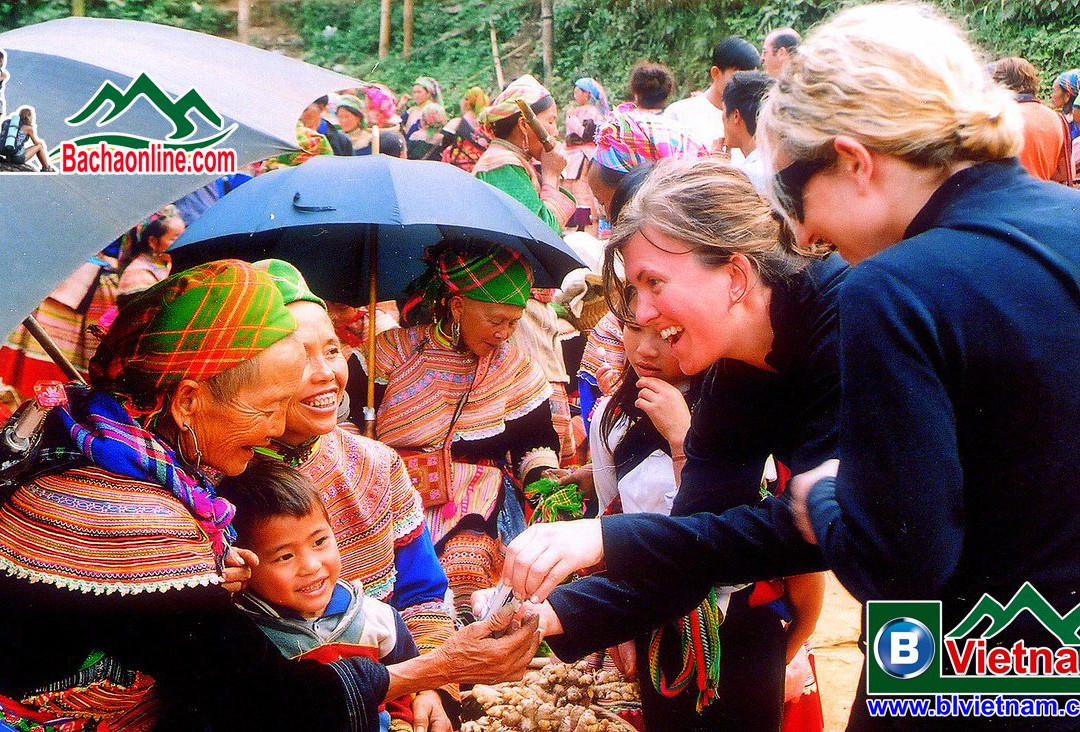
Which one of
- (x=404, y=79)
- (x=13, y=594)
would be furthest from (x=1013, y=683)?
(x=404, y=79)

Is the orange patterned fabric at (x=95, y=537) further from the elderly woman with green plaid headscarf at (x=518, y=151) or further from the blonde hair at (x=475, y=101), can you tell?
the blonde hair at (x=475, y=101)

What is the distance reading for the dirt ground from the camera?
4105mm

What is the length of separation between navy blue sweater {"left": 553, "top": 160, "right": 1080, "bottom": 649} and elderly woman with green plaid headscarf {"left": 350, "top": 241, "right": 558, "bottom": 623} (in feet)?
7.78

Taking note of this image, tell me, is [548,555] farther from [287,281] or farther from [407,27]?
[407,27]

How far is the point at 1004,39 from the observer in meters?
13.3

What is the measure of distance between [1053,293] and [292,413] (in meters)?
1.79

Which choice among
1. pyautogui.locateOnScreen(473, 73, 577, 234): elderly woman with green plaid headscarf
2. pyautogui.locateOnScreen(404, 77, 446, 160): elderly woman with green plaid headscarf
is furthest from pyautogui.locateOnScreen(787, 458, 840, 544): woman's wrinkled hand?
pyautogui.locateOnScreen(404, 77, 446, 160): elderly woman with green plaid headscarf

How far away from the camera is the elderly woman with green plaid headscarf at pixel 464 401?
3.76 metres

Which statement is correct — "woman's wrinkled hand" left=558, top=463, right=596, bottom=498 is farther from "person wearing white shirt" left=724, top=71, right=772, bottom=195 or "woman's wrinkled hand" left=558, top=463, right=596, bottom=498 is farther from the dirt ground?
"person wearing white shirt" left=724, top=71, right=772, bottom=195

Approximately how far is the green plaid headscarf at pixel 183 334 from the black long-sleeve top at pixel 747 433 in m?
0.95

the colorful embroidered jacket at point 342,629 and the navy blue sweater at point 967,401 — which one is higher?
the navy blue sweater at point 967,401

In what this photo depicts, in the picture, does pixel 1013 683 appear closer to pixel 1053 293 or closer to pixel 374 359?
pixel 1053 293

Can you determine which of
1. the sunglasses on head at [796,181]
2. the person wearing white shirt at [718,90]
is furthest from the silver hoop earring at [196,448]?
the person wearing white shirt at [718,90]

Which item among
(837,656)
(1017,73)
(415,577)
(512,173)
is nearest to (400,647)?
(415,577)
